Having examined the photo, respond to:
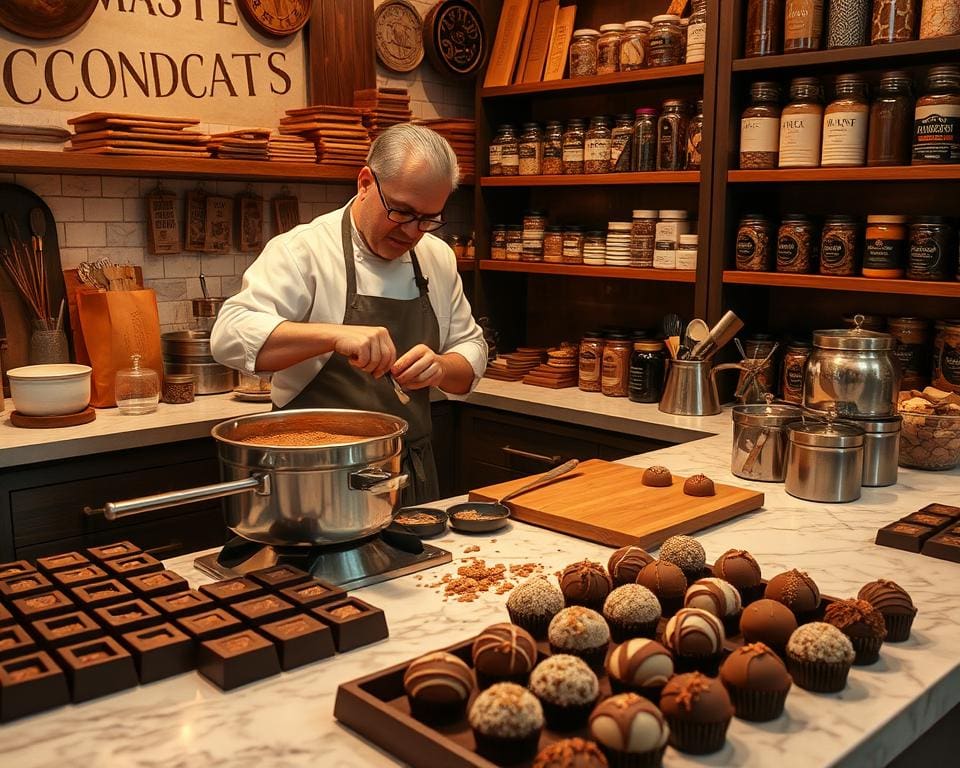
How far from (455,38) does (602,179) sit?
105 cm

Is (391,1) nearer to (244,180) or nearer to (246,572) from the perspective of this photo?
(244,180)

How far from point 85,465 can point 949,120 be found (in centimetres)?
265

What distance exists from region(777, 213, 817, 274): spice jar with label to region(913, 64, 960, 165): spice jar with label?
0.43 metres

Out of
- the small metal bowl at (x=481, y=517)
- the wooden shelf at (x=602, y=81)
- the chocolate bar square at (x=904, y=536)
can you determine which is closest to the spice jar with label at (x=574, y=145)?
the wooden shelf at (x=602, y=81)

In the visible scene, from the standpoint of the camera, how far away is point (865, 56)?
9.76 feet

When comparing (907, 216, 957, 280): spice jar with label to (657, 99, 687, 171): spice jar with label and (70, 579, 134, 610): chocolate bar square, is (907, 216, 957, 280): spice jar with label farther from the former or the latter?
(70, 579, 134, 610): chocolate bar square

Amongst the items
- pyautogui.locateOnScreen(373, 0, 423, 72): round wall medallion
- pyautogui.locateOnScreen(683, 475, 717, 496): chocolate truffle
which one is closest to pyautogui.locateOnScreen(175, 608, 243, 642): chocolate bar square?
pyautogui.locateOnScreen(683, 475, 717, 496): chocolate truffle

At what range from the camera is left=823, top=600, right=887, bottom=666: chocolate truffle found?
1.37 meters

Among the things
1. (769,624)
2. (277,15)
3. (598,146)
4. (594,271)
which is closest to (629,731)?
(769,624)

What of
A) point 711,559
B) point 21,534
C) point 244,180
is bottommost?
point 21,534

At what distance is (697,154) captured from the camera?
3414mm

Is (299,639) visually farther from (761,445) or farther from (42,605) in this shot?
(761,445)

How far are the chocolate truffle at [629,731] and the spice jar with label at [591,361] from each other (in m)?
2.71

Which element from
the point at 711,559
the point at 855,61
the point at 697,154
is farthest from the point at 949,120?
the point at 711,559
